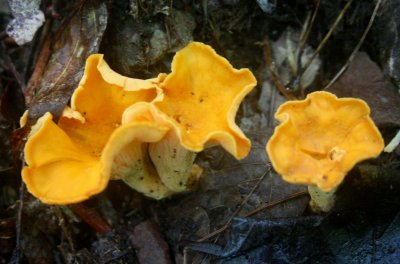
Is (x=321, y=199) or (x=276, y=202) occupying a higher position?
(x=321, y=199)

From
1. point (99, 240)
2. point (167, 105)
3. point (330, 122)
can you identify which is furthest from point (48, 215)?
point (330, 122)

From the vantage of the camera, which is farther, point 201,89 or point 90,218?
point 90,218

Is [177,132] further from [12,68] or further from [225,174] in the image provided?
[12,68]

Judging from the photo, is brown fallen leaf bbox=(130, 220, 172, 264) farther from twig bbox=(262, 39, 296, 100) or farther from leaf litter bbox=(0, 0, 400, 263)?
twig bbox=(262, 39, 296, 100)

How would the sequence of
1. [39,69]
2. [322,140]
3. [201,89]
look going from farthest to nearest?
[39,69] → [201,89] → [322,140]

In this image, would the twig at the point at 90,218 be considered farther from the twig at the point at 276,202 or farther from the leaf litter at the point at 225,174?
the twig at the point at 276,202

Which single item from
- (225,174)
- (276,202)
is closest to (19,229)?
(225,174)

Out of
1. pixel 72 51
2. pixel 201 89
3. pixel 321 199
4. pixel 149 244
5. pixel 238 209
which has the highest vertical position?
pixel 201 89

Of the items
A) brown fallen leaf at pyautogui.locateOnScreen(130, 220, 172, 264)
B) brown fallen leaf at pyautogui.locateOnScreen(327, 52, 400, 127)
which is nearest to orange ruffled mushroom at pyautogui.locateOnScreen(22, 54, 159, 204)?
brown fallen leaf at pyautogui.locateOnScreen(130, 220, 172, 264)

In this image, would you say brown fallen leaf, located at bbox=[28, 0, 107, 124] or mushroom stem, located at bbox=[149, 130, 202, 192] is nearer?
mushroom stem, located at bbox=[149, 130, 202, 192]
